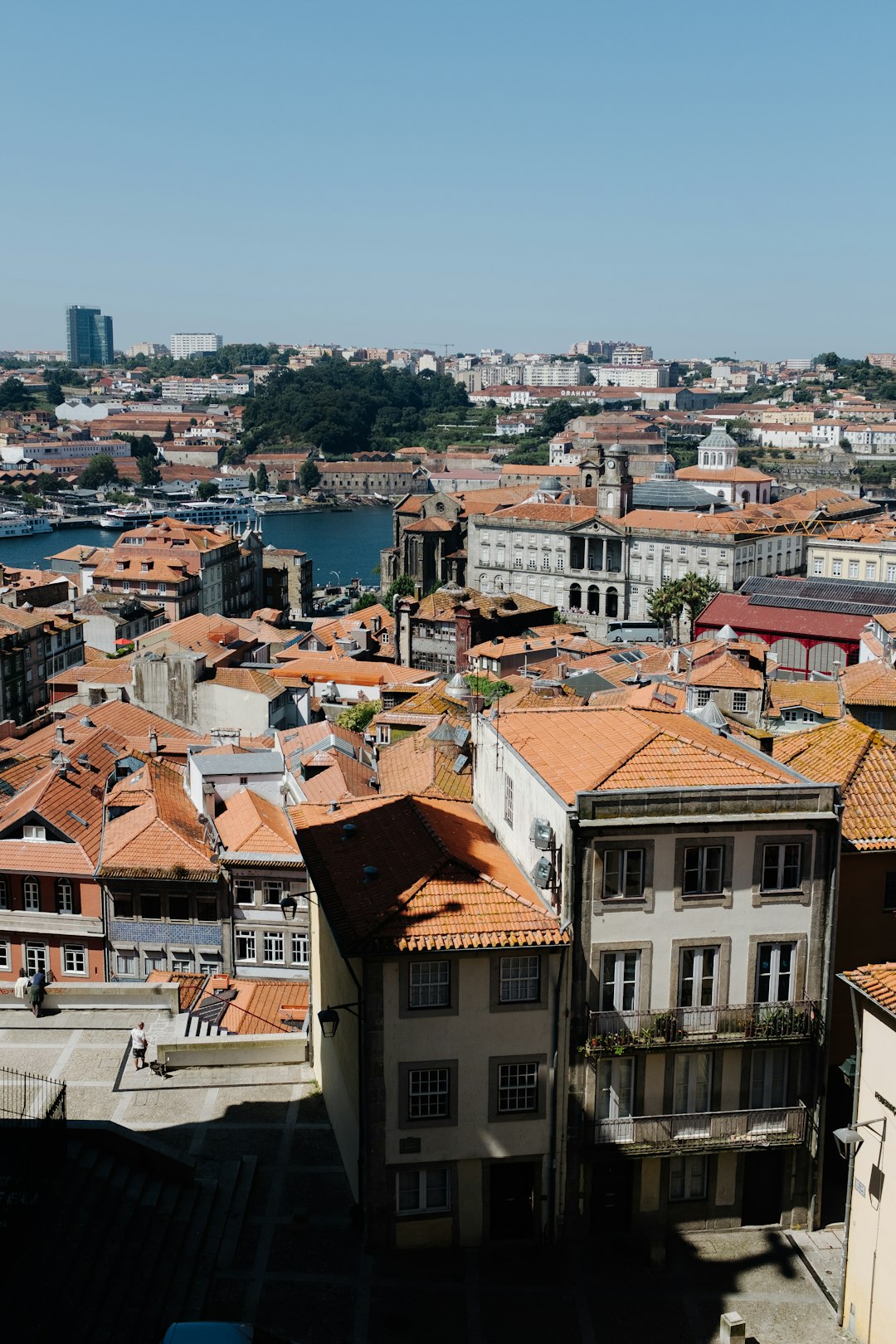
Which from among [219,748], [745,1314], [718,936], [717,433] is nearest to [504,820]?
[718,936]

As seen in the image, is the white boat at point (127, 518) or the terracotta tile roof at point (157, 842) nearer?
the terracotta tile roof at point (157, 842)

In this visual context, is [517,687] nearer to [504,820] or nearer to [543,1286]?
[504,820]

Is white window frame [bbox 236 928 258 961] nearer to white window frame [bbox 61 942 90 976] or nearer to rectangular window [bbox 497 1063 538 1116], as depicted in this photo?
white window frame [bbox 61 942 90 976]

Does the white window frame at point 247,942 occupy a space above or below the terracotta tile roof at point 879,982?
below

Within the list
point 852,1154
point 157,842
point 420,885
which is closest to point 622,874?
point 420,885

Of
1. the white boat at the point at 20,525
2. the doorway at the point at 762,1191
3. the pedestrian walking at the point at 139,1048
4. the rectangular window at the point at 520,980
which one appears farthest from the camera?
the white boat at the point at 20,525

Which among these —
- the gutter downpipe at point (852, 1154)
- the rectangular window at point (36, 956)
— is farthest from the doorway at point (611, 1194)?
the rectangular window at point (36, 956)

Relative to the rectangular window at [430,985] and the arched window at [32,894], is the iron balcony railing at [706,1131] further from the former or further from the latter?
the arched window at [32,894]
